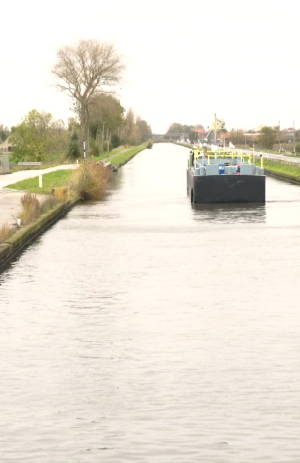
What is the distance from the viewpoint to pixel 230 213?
31.9 m

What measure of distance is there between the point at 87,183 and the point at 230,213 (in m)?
10.8

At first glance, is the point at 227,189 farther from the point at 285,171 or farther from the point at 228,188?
the point at 285,171

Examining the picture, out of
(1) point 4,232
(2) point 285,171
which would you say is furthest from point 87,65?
(1) point 4,232

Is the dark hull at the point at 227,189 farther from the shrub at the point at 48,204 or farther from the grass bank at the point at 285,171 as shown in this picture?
the grass bank at the point at 285,171

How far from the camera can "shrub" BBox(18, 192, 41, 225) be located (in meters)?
26.2

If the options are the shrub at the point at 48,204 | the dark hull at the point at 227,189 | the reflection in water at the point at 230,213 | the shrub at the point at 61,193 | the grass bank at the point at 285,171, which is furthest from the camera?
the grass bank at the point at 285,171

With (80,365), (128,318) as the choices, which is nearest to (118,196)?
(128,318)

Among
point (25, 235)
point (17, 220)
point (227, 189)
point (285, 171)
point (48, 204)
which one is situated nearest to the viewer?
point (25, 235)

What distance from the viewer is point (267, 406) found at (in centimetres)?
835

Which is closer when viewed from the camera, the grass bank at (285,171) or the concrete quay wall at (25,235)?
the concrete quay wall at (25,235)

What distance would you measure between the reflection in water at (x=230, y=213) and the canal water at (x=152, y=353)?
22.1 ft

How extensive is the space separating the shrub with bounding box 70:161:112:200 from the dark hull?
15.9ft

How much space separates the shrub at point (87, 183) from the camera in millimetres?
40375

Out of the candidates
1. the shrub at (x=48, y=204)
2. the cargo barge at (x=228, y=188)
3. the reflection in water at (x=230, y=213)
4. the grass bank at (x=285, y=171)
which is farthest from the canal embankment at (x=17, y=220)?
the grass bank at (x=285, y=171)
